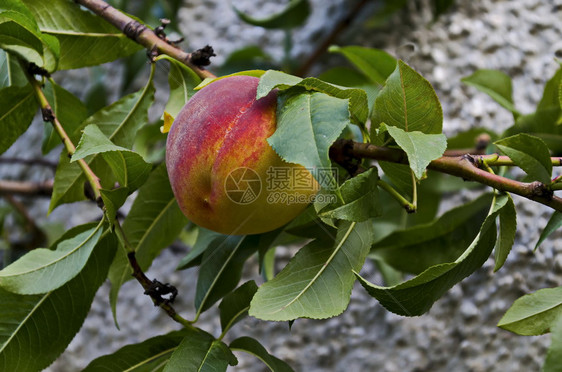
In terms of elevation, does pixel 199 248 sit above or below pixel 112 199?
below

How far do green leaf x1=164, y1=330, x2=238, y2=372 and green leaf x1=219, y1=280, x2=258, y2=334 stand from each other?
0.08 feet

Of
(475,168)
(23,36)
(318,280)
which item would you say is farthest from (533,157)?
(23,36)

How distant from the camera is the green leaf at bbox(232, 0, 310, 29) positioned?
0.75m

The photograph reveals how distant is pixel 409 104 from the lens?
0.34 metres

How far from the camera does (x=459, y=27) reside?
800 millimetres

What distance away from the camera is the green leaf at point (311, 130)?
10.6 inches

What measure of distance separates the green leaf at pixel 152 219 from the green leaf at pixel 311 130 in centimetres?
17

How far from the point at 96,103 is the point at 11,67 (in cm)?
34

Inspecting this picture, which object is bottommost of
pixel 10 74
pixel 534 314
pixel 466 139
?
pixel 466 139

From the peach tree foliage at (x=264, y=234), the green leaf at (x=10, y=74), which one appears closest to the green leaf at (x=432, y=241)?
the peach tree foliage at (x=264, y=234)

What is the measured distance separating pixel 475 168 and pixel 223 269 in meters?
A: 0.20

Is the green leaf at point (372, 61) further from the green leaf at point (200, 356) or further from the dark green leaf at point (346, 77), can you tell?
the green leaf at point (200, 356)

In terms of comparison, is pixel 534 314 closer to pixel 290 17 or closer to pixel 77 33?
pixel 77 33

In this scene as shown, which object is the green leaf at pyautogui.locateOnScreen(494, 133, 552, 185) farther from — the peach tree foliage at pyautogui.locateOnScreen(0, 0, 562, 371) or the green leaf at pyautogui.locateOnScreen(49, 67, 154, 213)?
the green leaf at pyautogui.locateOnScreen(49, 67, 154, 213)
